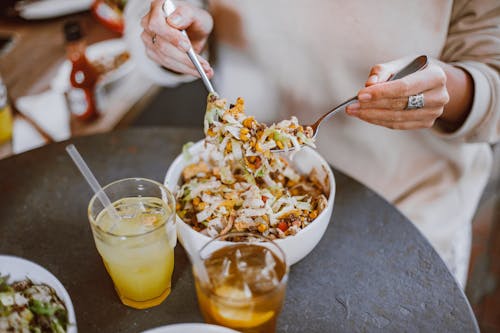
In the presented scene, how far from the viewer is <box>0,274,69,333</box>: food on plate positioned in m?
0.90

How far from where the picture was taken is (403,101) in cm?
122

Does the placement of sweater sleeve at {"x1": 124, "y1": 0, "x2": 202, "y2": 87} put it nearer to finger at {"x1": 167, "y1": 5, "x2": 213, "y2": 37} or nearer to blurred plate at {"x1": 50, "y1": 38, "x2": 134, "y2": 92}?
finger at {"x1": 167, "y1": 5, "x2": 213, "y2": 37}

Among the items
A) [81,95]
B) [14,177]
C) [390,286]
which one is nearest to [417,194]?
[390,286]

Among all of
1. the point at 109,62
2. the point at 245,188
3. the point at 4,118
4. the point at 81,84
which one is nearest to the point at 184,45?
the point at 245,188

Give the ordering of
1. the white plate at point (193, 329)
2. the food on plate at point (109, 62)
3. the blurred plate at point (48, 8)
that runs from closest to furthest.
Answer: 1. the white plate at point (193, 329)
2. the food on plate at point (109, 62)
3. the blurred plate at point (48, 8)

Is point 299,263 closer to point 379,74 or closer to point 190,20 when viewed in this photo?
point 379,74

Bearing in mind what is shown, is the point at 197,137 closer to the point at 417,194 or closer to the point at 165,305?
the point at 165,305

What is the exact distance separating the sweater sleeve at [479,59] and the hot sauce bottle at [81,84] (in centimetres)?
154

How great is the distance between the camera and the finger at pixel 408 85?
116 centimetres

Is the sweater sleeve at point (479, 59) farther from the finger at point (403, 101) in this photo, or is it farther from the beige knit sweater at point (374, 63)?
the finger at point (403, 101)

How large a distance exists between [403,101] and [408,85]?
5cm

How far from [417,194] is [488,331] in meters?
0.93

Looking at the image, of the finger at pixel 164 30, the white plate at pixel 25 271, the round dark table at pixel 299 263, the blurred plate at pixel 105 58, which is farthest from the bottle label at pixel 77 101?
the white plate at pixel 25 271

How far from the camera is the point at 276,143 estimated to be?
1156 millimetres
